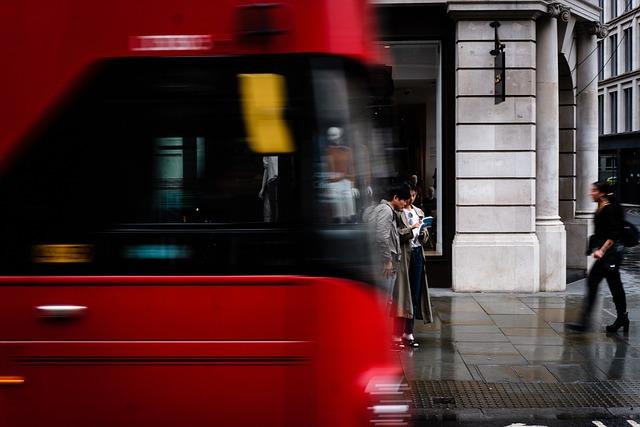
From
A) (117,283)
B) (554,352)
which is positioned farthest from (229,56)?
(554,352)

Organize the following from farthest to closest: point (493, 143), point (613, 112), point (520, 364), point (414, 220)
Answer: point (613, 112) < point (493, 143) < point (414, 220) < point (520, 364)

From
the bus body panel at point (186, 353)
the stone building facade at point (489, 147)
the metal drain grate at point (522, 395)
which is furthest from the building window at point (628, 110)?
the bus body panel at point (186, 353)

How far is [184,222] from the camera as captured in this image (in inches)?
146

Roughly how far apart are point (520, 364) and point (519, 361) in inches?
5.6

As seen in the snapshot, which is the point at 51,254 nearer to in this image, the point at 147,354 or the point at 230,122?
the point at 147,354

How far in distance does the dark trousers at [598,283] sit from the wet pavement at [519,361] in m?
0.41

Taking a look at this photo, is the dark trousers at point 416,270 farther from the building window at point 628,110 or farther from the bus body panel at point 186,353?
the building window at point 628,110

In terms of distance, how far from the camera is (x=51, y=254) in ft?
12.2

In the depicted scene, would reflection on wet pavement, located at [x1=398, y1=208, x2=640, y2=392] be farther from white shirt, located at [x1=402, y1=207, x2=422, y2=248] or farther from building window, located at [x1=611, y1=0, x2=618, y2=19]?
building window, located at [x1=611, y1=0, x2=618, y2=19]

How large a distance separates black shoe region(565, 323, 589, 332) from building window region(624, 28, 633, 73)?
44930 mm

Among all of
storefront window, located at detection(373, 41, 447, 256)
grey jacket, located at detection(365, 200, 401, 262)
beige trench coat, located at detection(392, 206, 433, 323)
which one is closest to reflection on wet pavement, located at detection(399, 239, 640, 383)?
beige trench coat, located at detection(392, 206, 433, 323)

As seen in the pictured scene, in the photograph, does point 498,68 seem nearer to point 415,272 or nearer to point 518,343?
point 415,272

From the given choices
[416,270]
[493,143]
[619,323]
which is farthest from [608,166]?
[416,270]

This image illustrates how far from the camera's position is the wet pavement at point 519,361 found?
684 cm
